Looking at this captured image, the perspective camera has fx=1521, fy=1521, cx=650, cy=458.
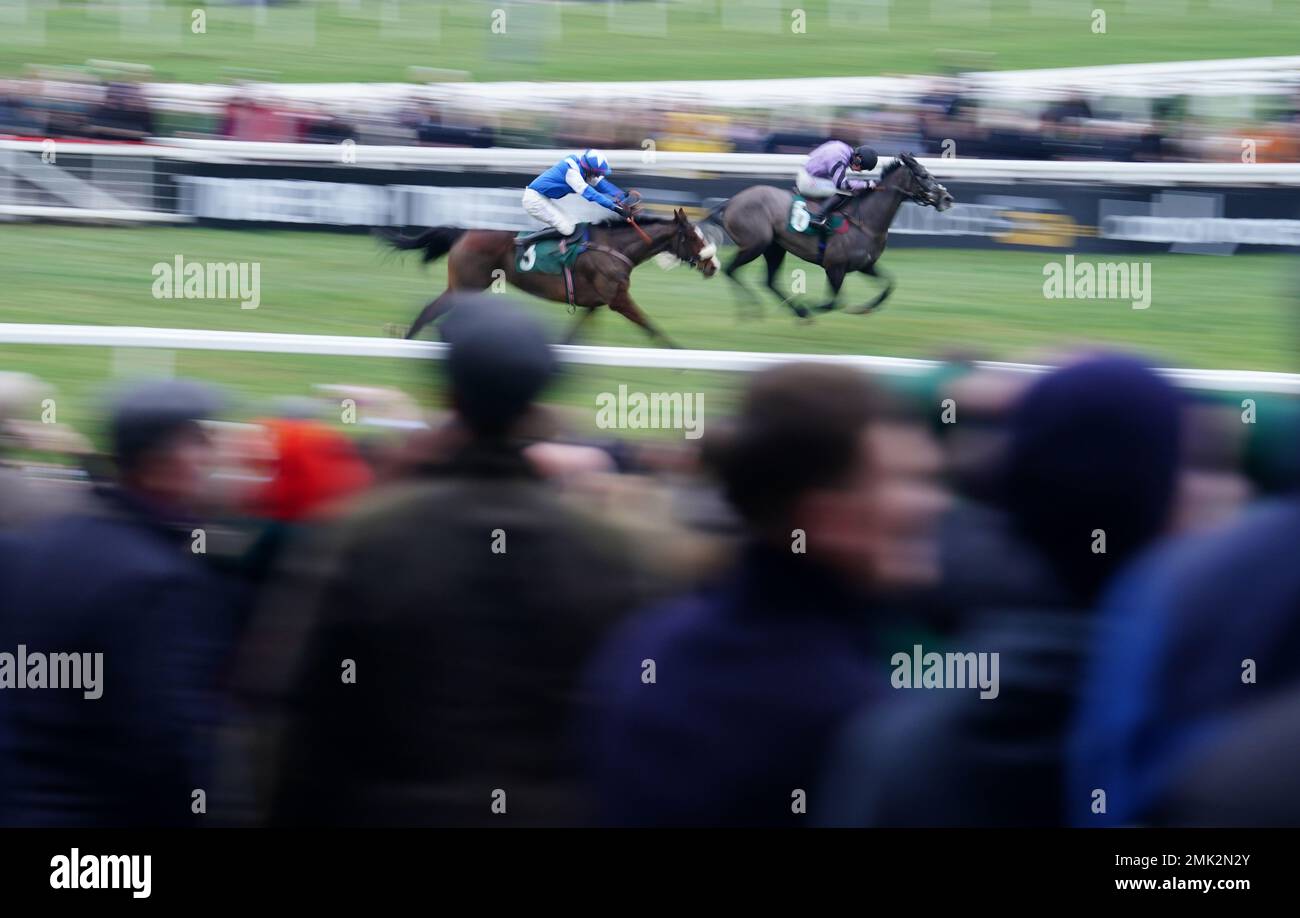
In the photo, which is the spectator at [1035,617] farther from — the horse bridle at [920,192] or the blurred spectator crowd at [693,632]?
the horse bridle at [920,192]

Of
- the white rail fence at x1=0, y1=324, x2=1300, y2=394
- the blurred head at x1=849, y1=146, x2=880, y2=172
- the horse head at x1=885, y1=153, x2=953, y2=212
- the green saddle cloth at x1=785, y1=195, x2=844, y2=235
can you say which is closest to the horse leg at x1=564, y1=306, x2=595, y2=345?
the green saddle cloth at x1=785, y1=195, x2=844, y2=235

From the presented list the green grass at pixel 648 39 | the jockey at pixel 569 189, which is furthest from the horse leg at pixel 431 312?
the green grass at pixel 648 39

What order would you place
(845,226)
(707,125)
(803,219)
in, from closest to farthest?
1. (845,226)
2. (803,219)
3. (707,125)

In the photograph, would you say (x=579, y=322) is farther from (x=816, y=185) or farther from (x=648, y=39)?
(x=648, y=39)

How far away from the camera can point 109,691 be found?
214cm

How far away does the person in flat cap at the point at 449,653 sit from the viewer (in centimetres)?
198

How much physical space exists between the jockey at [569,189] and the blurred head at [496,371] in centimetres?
633

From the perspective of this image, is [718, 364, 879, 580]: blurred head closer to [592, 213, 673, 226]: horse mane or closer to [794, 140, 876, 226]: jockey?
[592, 213, 673, 226]: horse mane

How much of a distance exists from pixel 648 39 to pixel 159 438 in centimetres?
1121

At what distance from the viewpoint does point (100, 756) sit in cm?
214

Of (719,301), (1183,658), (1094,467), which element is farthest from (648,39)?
(1183,658)

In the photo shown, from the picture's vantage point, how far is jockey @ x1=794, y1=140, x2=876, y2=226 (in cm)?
930

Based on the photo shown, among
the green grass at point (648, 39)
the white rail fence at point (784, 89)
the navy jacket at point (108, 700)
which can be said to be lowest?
the navy jacket at point (108, 700)
